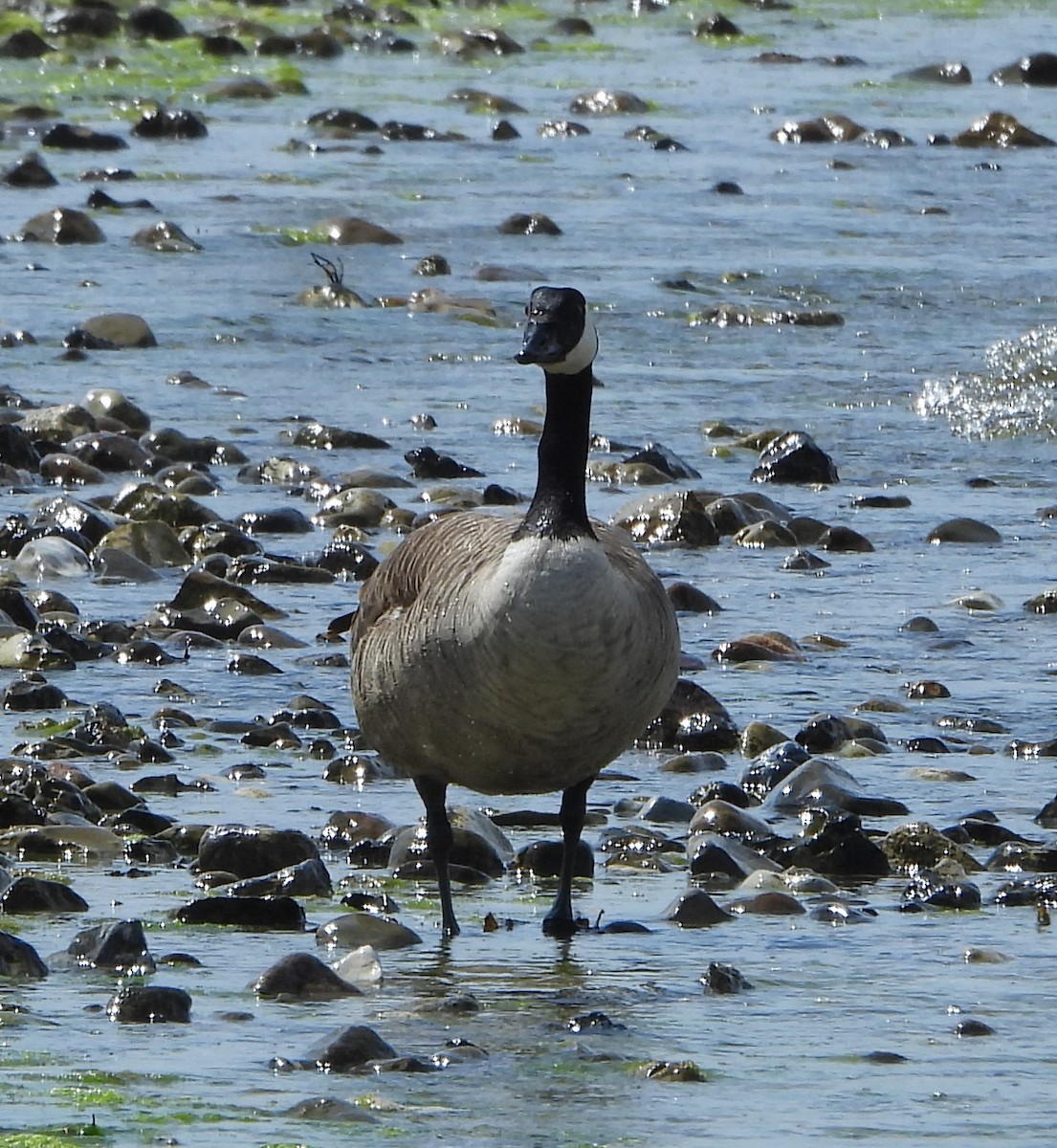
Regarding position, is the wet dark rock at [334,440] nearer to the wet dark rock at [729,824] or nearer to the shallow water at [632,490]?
the shallow water at [632,490]

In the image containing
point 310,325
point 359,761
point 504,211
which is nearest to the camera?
point 359,761

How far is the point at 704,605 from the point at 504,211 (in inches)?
426

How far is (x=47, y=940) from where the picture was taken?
233 inches

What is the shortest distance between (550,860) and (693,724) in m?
1.29

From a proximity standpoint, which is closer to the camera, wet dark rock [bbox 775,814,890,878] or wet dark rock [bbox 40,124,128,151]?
wet dark rock [bbox 775,814,890,878]

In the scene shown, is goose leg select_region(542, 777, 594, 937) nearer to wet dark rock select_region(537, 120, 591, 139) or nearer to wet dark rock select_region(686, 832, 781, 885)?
wet dark rock select_region(686, 832, 781, 885)

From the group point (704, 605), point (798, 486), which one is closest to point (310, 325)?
point (798, 486)

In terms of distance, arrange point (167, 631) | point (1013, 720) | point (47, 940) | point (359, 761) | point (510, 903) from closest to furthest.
A: point (47, 940) < point (510, 903) < point (359, 761) < point (1013, 720) < point (167, 631)

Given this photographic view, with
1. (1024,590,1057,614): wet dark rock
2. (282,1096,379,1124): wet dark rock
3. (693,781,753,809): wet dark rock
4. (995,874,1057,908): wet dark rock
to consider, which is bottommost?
(1024,590,1057,614): wet dark rock

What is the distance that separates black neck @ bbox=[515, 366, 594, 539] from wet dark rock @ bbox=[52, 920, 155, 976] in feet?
4.75

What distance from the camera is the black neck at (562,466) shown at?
6465mm

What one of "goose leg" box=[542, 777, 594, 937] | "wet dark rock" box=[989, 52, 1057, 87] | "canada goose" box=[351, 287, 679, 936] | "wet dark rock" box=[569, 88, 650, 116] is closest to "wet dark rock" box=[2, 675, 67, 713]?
"canada goose" box=[351, 287, 679, 936]

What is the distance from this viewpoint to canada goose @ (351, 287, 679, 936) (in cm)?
622

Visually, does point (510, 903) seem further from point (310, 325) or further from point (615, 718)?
point (310, 325)
